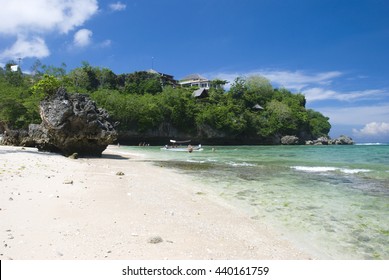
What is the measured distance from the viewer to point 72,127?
22.6m

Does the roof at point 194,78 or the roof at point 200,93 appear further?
the roof at point 194,78

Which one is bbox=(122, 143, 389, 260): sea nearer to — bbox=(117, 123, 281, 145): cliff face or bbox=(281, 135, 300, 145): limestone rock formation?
bbox=(117, 123, 281, 145): cliff face

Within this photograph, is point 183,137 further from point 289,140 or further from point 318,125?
point 318,125

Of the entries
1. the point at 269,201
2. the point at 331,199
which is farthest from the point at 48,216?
the point at 331,199

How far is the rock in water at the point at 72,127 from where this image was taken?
2214 cm

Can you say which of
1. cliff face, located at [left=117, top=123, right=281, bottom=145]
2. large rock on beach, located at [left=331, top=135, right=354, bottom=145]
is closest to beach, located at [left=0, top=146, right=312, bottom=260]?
cliff face, located at [left=117, top=123, right=281, bottom=145]

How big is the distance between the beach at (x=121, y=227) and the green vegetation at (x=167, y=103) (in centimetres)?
4497

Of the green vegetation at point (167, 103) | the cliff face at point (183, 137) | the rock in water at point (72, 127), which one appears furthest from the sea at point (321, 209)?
the cliff face at point (183, 137)

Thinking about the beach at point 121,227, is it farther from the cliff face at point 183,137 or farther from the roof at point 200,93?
the roof at point 200,93

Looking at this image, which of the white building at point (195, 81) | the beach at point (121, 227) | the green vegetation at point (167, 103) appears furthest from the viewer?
the white building at point (195, 81)

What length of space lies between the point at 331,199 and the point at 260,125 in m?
73.0

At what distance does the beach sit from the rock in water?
13055mm

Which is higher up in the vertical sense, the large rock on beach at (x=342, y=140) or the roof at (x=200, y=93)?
the roof at (x=200, y=93)
